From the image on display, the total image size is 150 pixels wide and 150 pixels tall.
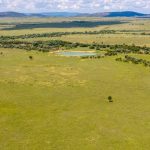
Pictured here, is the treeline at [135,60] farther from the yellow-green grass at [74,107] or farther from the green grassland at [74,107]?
the green grassland at [74,107]

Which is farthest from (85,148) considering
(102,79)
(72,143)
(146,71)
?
(146,71)

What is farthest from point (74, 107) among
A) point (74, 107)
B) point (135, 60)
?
point (135, 60)

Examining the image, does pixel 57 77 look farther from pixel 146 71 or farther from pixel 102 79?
pixel 146 71

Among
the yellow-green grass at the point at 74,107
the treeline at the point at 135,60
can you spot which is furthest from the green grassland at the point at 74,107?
the treeline at the point at 135,60

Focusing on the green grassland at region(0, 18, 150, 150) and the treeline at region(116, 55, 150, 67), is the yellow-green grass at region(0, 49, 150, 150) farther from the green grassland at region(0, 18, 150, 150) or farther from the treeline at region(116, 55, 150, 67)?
the treeline at region(116, 55, 150, 67)

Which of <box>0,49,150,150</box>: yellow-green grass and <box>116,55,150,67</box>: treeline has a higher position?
<box>0,49,150,150</box>: yellow-green grass

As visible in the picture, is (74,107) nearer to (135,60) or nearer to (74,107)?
(74,107)

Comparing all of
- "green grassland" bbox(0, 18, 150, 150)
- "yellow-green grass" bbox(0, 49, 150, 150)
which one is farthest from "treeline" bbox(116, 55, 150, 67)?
"green grassland" bbox(0, 18, 150, 150)

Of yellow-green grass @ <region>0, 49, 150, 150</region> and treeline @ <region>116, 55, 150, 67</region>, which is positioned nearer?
yellow-green grass @ <region>0, 49, 150, 150</region>
